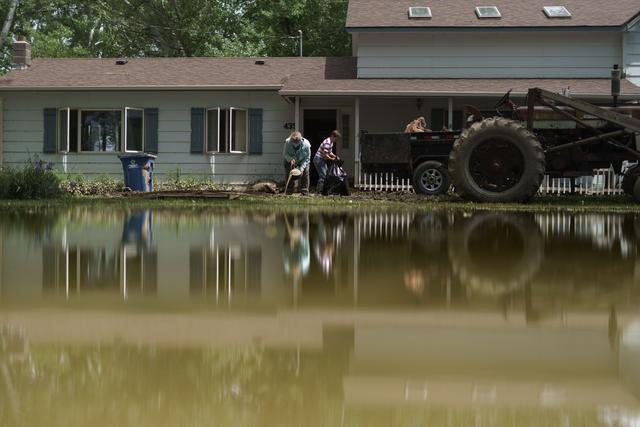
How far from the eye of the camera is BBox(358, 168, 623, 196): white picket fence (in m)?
19.0

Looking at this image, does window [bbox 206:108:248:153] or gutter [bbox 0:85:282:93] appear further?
window [bbox 206:108:248:153]

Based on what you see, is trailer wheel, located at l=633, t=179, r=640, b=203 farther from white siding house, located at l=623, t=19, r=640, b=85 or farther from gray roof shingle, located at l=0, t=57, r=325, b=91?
gray roof shingle, located at l=0, t=57, r=325, b=91

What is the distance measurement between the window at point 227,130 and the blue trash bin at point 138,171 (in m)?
3.34

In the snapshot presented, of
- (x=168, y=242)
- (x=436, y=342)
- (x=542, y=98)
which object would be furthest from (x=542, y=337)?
(x=542, y=98)

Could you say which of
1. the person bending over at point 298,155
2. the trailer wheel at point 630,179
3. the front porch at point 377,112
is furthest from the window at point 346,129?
the trailer wheel at point 630,179

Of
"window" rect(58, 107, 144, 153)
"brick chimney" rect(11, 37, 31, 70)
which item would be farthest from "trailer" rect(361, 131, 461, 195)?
"brick chimney" rect(11, 37, 31, 70)

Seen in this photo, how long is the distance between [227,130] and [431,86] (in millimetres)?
6299

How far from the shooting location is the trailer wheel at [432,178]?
18.2 meters

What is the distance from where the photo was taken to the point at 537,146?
14688mm

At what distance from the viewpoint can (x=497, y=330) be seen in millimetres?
4648

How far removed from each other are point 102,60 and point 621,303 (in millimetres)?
23961

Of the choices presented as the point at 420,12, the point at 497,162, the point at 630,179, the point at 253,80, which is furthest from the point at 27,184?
the point at 630,179

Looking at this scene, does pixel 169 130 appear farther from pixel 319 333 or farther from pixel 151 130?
pixel 319 333

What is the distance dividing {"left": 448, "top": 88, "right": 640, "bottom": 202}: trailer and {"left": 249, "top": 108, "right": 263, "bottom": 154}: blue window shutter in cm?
Answer: 853
